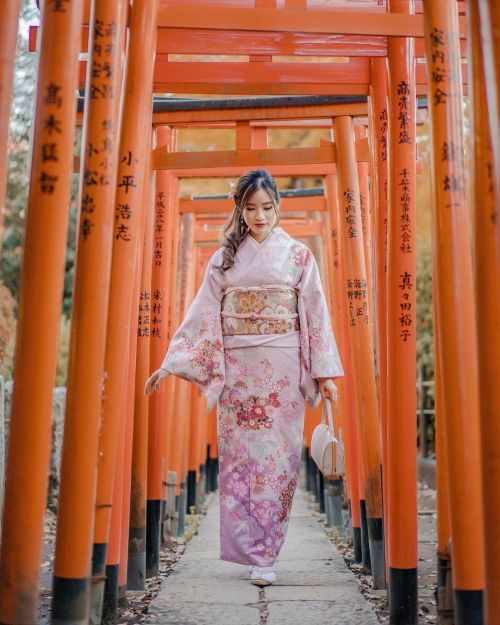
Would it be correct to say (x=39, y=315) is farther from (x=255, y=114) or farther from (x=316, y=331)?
(x=255, y=114)

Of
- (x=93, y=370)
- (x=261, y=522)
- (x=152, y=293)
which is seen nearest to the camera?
(x=93, y=370)

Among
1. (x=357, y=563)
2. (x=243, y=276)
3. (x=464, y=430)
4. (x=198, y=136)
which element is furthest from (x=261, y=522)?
(x=198, y=136)

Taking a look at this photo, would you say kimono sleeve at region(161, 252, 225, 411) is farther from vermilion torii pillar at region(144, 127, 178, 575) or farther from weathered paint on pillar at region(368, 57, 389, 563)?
weathered paint on pillar at region(368, 57, 389, 563)

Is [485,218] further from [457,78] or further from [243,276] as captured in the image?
[243,276]

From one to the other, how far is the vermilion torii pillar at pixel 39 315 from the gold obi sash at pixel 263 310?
2.19 m

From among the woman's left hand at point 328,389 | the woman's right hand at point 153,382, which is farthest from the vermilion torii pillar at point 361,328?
the woman's right hand at point 153,382

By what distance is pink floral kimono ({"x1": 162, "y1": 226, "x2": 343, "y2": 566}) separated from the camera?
4.36 metres

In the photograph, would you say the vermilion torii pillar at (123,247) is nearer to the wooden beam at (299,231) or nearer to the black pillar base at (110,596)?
the black pillar base at (110,596)

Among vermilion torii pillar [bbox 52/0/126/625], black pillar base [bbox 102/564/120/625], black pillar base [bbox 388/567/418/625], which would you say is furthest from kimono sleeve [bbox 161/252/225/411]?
vermilion torii pillar [bbox 52/0/126/625]

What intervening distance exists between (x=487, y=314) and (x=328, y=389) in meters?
2.09

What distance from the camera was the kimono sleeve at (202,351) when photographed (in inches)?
178

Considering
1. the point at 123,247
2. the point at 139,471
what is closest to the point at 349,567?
the point at 139,471

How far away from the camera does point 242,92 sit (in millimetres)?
4340

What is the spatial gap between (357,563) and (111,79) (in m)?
3.49
